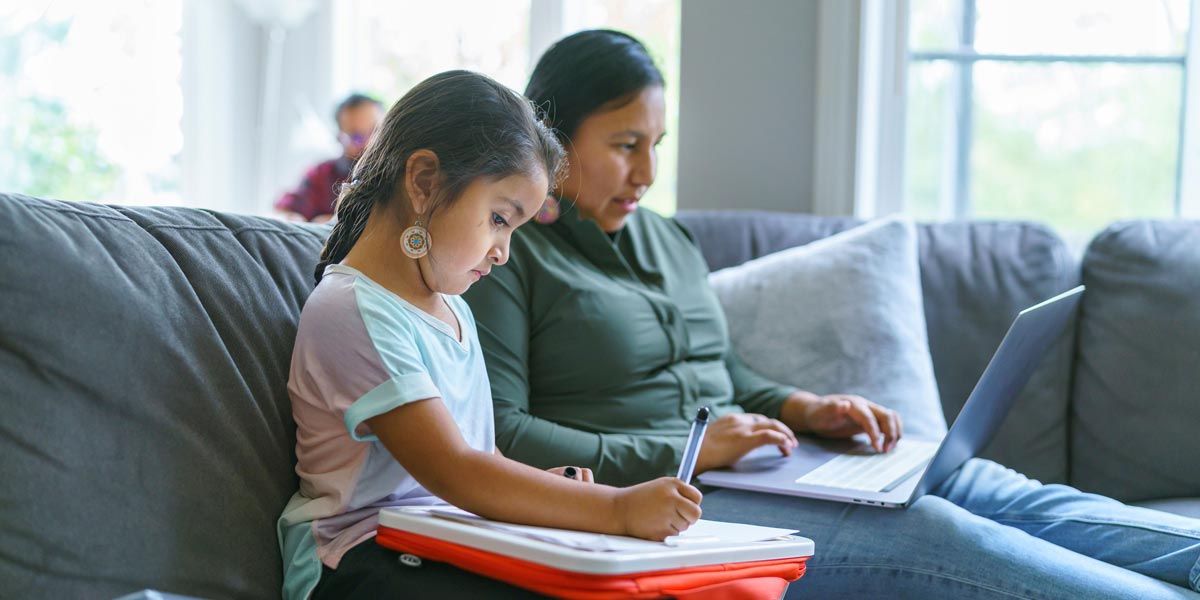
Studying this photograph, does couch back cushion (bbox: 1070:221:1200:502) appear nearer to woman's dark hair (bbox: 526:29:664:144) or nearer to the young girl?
woman's dark hair (bbox: 526:29:664:144)

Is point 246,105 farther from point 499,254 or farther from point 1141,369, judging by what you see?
point 1141,369

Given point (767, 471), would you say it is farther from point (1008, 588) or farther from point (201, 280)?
point (201, 280)

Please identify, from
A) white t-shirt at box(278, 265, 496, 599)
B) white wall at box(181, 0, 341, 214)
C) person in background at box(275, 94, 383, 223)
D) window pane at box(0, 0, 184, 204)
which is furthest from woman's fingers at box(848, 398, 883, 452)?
window pane at box(0, 0, 184, 204)

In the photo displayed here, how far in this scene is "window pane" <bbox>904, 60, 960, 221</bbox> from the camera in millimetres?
2537

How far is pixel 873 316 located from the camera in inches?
71.7

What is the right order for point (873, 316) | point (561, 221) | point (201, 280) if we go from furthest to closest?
point (873, 316), point (561, 221), point (201, 280)

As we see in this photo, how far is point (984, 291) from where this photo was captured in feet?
6.40

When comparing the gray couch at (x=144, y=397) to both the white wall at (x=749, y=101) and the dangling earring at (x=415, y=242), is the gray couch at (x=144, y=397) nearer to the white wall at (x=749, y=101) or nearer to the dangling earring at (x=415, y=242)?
the dangling earring at (x=415, y=242)

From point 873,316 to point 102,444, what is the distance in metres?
1.27

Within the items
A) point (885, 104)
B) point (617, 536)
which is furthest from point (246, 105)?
point (617, 536)

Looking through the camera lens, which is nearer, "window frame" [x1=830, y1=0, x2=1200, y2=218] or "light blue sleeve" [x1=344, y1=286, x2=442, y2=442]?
"light blue sleeve" [x1=344, y1=286, x2=442, y2=442]

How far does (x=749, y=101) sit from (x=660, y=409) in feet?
3.94

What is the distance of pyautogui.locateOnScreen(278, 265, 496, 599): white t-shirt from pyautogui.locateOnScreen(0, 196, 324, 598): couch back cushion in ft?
0.14

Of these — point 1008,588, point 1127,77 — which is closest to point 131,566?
point 1008,588
